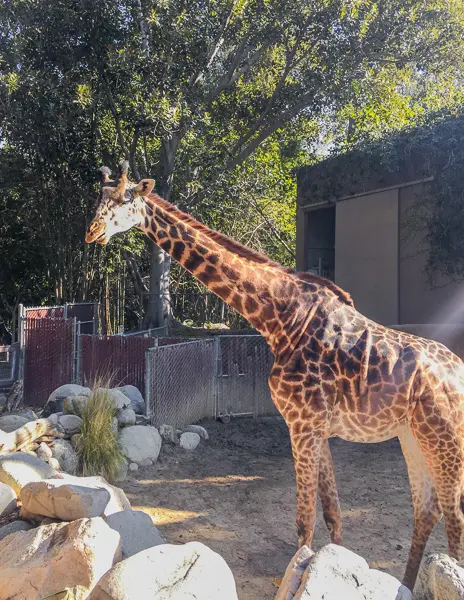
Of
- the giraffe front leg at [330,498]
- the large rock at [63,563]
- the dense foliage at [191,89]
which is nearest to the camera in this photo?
the large rock at [63,563]

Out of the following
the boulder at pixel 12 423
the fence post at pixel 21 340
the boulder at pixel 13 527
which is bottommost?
the boulder at pixel 13 527

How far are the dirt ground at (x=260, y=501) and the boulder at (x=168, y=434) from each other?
17cm

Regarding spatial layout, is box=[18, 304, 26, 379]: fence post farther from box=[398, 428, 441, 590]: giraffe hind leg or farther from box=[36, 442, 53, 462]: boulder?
box=[398, 428, 441, 590]: giraffe hind leg

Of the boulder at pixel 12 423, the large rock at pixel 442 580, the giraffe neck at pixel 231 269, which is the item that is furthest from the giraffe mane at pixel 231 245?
the boulder at pixel 12 423

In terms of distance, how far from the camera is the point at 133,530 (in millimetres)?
4406

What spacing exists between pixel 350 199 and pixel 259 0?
495cm

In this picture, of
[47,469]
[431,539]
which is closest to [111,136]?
[47,469]

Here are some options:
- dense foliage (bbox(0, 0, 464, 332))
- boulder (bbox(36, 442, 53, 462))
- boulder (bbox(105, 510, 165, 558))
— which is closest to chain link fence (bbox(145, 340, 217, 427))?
boulder (bbox(36, 442, 53, 462))

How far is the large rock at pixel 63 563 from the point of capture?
3.55m

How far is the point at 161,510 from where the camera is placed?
20.4 feet

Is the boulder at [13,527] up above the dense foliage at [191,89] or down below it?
below

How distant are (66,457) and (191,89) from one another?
31.4 feet

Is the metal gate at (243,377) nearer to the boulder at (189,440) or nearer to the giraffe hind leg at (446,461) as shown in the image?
the boulder at (189,440)

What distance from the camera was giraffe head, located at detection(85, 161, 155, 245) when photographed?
4.27m
